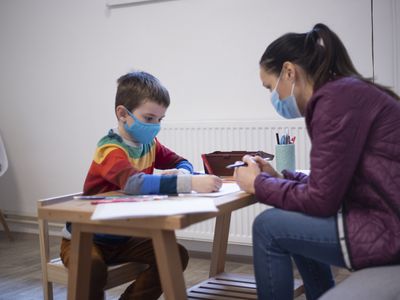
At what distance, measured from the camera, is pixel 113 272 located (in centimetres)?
156

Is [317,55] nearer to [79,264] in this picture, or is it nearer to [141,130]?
[141,130]

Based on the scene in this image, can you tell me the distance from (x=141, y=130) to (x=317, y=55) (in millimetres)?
576

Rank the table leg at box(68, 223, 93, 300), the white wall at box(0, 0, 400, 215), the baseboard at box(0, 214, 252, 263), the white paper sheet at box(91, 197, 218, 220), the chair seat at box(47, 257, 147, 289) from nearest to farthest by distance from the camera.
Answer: the white paper sheet at box(91, 197, 218, 220), the table leg at box(68, 223, 93, 300), the chair seat at box(47, 257, 147, 289), the white wall at box(0, 0, 400, 215), the baseboard at box(0, 214, 252, 263)

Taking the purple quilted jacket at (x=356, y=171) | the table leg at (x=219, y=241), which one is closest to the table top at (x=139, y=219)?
the purple quilted jacket at (x=356, y=171)

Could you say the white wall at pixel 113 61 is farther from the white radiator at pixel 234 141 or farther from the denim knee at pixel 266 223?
the denim knee at pixel 266 223

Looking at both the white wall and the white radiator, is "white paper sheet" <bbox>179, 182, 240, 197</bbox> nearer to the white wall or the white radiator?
the white radiator

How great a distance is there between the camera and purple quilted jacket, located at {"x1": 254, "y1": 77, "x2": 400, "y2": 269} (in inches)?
44.4

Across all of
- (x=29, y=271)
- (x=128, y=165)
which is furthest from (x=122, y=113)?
(x=29, y=271)

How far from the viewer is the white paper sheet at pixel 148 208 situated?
39.2 inches

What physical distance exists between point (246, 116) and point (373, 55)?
0.72m

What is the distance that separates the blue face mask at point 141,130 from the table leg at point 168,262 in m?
0.57

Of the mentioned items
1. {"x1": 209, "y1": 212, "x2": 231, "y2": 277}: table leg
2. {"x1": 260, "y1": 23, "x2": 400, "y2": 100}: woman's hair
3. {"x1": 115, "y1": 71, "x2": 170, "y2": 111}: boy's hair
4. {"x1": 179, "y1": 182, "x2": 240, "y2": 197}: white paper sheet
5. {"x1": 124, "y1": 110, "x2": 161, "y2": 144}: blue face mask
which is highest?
{"x1": 260, "y1": 23, "x2": 400, "y2": 100}: woman's hair

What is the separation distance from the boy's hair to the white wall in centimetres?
121

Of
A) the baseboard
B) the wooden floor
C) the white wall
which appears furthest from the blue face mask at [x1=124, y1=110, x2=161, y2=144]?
the baseboard
